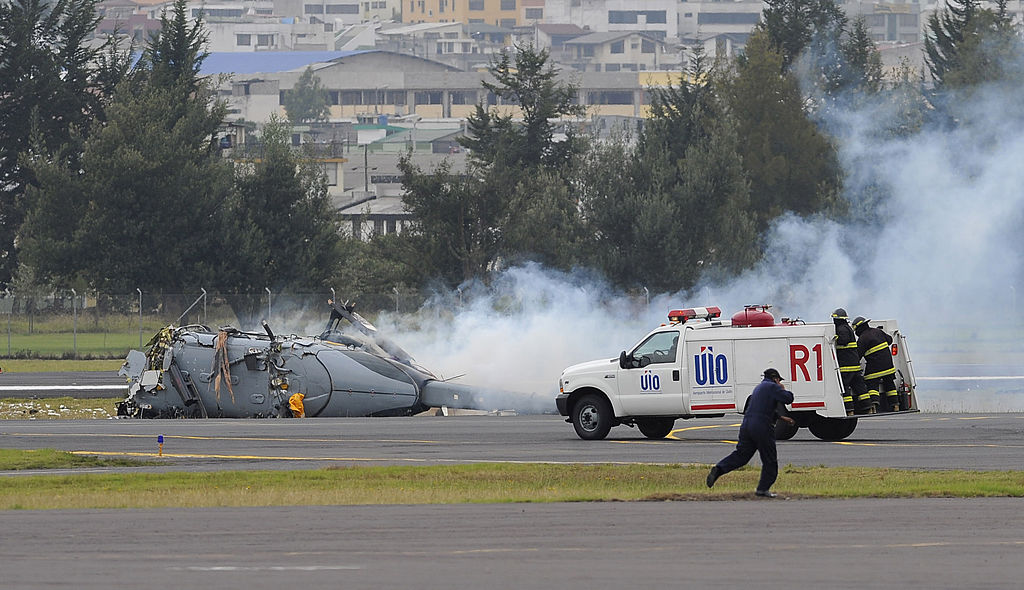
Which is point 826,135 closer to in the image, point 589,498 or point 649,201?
point 649,201

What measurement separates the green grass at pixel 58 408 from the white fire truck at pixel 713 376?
1491 centimetres

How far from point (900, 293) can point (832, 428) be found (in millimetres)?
19952

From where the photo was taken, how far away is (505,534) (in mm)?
15500

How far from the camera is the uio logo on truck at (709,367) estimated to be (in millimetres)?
26578

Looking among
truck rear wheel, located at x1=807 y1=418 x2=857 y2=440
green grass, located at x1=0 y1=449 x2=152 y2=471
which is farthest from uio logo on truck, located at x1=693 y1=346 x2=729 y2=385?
green grass, located at x1=0 y1=449 x2=152 y2=471

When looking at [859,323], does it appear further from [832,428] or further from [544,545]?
[544,545]

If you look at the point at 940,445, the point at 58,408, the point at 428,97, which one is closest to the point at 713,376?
the point at 940,445

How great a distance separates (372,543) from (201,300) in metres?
48.0

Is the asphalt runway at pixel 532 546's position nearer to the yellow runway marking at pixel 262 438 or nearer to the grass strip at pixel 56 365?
the yellow runway marking at pixel 262 438

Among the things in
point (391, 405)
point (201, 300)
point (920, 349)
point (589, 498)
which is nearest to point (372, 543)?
point (589, 498)

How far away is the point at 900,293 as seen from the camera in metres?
46.0

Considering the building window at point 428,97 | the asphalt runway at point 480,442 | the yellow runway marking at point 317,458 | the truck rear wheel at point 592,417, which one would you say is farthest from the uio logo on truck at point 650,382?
the building window at point 428,97

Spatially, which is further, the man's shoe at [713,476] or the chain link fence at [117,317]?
the chain link fence at [117,317]

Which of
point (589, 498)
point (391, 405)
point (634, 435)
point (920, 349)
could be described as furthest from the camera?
point (920, 349)
